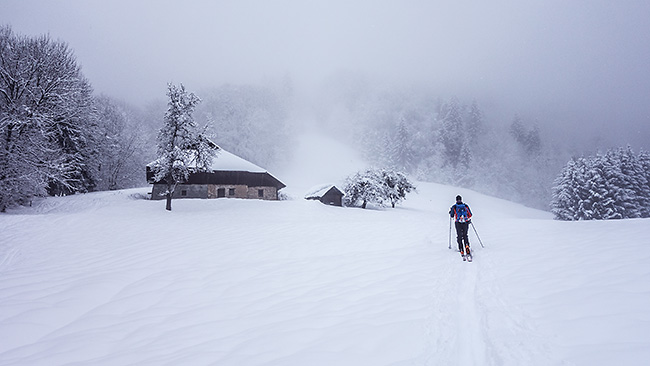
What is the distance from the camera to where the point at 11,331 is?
13.9 feet

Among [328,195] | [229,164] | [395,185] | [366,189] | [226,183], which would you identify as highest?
[229,164]

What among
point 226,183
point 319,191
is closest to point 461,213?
point 226,183

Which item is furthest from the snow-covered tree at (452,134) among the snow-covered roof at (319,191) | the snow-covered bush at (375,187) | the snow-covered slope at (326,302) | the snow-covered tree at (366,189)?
the snow-covered slope at (326,302)

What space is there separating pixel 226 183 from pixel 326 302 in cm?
2970

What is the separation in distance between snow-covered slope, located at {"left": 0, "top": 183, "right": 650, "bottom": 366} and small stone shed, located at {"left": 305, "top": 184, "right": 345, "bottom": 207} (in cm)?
2690

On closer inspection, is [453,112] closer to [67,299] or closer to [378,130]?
[378,130]

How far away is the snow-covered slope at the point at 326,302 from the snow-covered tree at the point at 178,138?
10960mm

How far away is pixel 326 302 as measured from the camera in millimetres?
5293

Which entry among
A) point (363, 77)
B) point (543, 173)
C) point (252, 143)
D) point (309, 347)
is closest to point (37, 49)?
point (309, 347)

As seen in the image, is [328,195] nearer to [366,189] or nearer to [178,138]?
[366,189]

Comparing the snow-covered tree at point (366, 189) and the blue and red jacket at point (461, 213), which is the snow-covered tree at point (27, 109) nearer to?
the blue and red jacket at point (461, 213)

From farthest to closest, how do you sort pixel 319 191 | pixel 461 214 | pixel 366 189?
pixel 319 191 < pixel 366 189 < pixel 461 214

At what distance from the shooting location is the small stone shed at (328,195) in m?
37.5

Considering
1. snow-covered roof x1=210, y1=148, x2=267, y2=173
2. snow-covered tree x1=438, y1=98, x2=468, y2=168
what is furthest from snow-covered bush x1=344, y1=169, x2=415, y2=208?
snow-covered tree x1=438, y1=98, x2=468, y2=168
